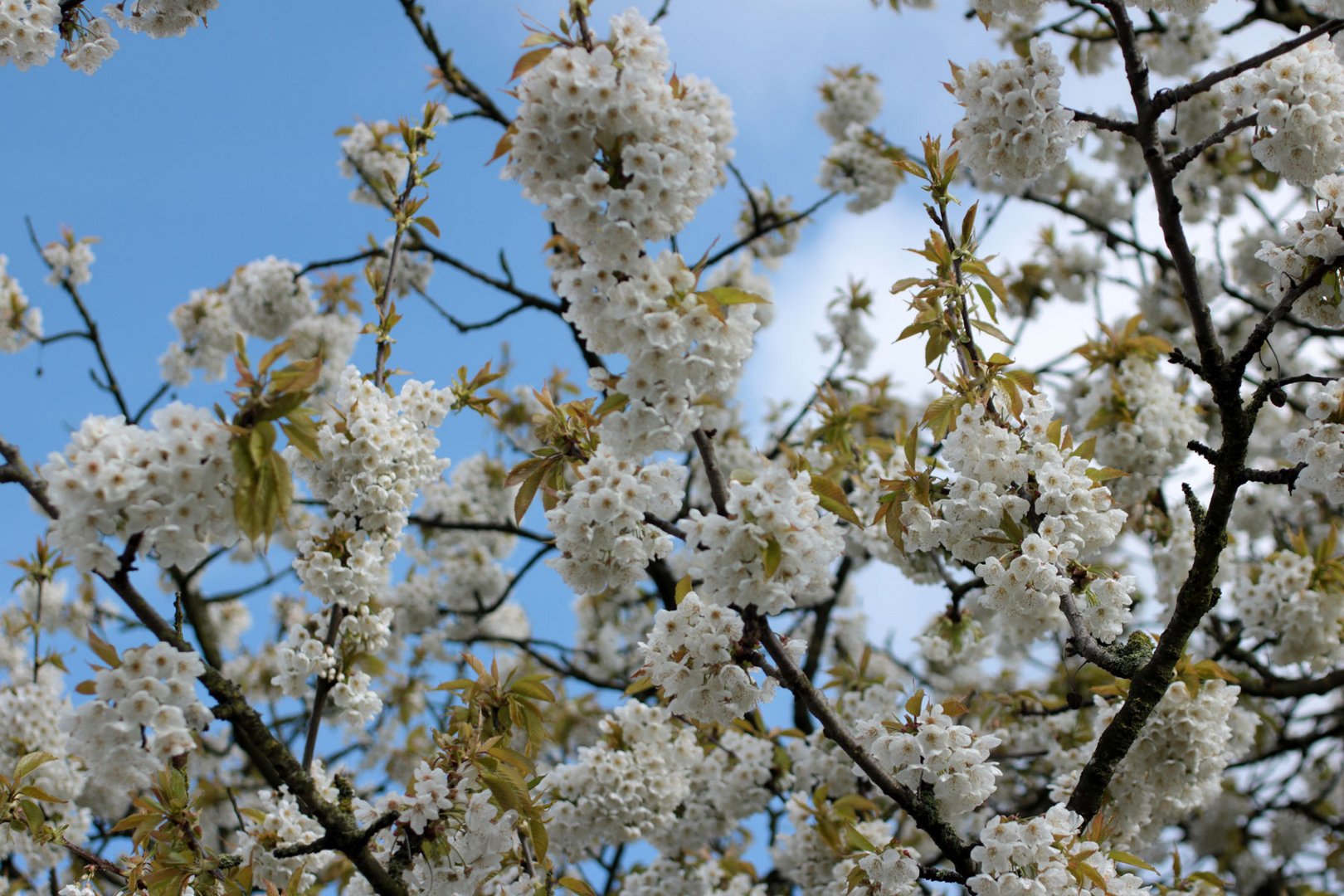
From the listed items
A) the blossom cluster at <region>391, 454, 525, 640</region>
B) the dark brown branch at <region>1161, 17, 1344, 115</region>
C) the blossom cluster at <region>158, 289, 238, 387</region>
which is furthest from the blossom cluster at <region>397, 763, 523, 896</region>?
the blossom cluster at <region>158, 289, 238, 387</region>

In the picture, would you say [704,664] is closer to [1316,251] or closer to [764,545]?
[764,545]

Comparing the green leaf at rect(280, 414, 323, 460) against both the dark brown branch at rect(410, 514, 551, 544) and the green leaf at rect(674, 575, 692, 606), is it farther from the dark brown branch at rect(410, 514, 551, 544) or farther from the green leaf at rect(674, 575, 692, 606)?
the dark brown branch at rect(410, 514, 551, 544)

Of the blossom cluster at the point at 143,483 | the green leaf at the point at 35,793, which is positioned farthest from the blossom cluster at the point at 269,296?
the blossom cluster at the point at 143,483

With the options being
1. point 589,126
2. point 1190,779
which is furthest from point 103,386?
Answer: point 1190,779

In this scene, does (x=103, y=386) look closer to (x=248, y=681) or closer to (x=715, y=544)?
(x=248, y=681)

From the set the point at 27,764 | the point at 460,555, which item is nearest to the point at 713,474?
the point at 27,764

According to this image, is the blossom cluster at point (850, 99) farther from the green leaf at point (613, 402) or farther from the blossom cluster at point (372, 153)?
the green leaf at point (613, 402)

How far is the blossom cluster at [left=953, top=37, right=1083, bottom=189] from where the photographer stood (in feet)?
10.1

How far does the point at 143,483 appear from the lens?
6.54 ft

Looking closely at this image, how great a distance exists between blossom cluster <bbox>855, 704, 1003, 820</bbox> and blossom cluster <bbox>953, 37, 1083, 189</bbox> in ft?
5.82

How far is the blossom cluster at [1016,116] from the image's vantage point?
3.07 metres

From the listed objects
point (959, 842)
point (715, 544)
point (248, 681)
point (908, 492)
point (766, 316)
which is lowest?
point (959, 842)

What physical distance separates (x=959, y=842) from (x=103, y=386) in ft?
19.8

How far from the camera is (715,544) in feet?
7.20
